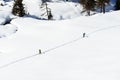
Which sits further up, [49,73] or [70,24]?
[70,24]

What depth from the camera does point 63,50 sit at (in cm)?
2334

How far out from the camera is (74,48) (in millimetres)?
23422

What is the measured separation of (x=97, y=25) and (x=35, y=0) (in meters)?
58.7

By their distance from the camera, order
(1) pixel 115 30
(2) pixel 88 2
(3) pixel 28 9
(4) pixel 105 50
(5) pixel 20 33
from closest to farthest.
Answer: (4) pixel 105 50 < (1) pixel 115 30 < (5) pixel 20 33 < (2) pixel 88 2 < (3) pixel 28 9

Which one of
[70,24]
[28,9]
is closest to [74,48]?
[70,24]

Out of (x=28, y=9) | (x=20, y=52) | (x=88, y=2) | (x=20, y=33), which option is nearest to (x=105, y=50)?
(x=20, y=52)

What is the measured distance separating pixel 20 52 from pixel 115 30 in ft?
32.5

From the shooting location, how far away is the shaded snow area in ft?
59.8

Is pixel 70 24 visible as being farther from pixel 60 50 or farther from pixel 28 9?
pixel 28 9

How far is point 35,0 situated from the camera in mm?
86438

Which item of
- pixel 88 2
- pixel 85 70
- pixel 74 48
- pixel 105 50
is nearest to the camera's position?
pixel 85 70

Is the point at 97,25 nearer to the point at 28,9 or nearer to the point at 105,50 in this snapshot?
the point at 105,50

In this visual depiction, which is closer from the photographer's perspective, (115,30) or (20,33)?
(115,30)

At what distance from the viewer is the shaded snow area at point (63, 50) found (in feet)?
59.8
